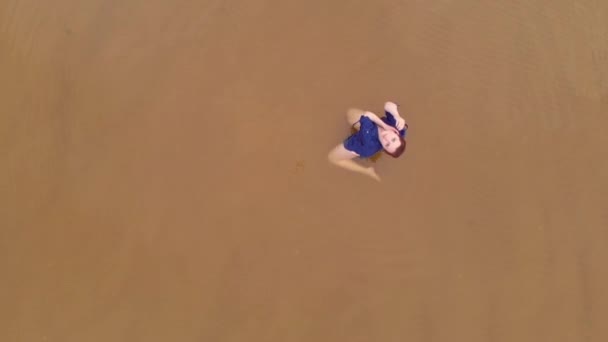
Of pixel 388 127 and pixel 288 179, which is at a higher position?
pixel 388 127

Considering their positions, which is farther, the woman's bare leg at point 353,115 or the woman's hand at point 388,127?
the woman's bare leg at point 353,115

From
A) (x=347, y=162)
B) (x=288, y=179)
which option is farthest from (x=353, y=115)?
(x=288, y=179)

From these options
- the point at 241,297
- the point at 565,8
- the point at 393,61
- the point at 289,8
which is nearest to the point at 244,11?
Result: the point at 289,8

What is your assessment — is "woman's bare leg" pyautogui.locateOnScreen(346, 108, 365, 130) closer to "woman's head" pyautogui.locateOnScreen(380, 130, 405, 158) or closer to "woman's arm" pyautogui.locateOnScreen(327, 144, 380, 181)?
"woman's arm" pyautogui.locateOnScreen(327, 144, 380, 181)

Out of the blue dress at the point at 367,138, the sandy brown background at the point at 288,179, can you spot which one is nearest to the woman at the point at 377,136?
the blue dress at the point at 367,138

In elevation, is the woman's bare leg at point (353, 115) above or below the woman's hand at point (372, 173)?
above

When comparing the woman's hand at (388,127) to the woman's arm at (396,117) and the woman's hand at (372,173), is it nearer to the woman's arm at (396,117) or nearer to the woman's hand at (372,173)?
the woman's arm at (396,117)

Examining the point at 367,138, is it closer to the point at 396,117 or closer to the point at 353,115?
the point at 396,117
